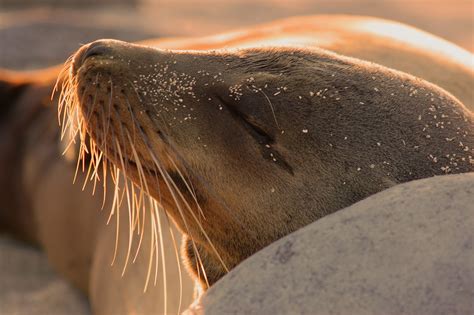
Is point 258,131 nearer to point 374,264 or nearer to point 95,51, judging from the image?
point 95,51

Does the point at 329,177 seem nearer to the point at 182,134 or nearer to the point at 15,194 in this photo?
the point at 182,134

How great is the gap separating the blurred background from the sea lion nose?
14.0ft

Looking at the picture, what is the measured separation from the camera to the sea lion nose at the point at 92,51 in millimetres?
2406

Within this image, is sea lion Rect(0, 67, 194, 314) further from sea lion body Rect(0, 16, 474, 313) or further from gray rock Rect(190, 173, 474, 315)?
gray rock Rect(190, 173, 474, 315)

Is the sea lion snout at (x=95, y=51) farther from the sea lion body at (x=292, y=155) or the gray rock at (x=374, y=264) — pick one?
the gray rock at (x=374, y=264)

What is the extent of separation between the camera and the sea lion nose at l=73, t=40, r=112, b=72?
241 cm

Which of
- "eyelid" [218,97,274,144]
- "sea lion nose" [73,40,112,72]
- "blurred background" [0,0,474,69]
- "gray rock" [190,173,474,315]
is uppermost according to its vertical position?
"sea lion nose" [73,40,112,72]

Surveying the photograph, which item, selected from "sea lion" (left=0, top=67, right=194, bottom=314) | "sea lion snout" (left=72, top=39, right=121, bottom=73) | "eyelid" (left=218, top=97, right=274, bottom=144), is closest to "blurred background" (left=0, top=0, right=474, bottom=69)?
"sea lion" (left=0, top=67, right=194, bottom=314)

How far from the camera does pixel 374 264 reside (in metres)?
1.82

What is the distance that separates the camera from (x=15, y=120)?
514 cm

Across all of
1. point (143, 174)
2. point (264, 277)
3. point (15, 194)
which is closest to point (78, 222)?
point (15, 194)

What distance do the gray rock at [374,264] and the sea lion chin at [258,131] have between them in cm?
30

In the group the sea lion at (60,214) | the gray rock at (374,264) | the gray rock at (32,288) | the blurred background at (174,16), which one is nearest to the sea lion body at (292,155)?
the gray rock at (374,264)

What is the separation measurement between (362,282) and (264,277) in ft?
0.63
